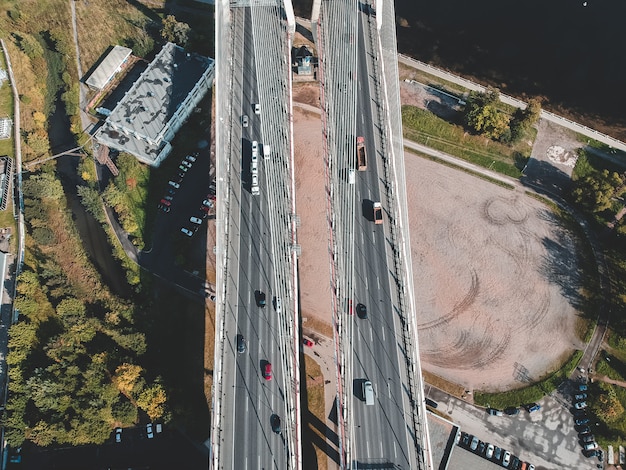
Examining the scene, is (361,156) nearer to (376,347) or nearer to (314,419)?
(376,347)

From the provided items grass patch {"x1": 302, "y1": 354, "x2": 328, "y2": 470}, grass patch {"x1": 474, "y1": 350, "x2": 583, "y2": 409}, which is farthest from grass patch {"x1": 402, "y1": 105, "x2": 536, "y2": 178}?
grass patch {"x1": 302, "y1": 354, "x2": 328, "y2": 470}

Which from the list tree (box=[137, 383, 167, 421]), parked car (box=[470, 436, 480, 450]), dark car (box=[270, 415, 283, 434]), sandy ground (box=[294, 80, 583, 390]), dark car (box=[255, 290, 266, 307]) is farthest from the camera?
sandy ground (box=[294, 80, 583, 390])

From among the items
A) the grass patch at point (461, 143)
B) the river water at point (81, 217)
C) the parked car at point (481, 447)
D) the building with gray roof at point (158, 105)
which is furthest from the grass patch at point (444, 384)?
the building with gray roof at point (158, 105)

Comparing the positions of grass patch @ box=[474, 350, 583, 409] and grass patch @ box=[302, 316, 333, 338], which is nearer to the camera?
grass patch @ box=[474, 350, 583, 409]

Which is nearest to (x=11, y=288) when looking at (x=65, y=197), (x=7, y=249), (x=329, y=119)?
(x=7, y=249)

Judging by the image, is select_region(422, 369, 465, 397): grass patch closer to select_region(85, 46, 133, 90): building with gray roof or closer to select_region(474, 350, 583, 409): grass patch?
select_region(474, 350, 583, 409): grass patch

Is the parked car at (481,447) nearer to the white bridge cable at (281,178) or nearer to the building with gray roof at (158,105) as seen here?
the white bridge cable at (281,178)
